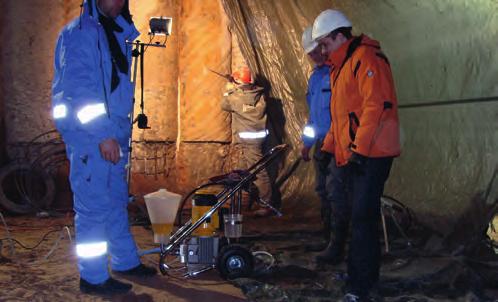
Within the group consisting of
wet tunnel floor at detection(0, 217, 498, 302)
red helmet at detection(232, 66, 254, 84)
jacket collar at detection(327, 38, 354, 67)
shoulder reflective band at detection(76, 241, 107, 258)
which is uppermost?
red helmet at detection(232, 66, 254, 84)

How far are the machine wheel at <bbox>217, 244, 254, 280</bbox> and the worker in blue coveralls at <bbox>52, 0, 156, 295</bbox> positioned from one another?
66 centimetres

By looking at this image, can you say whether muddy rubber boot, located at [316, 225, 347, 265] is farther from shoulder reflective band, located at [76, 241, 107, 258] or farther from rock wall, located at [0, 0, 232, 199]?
rock wall, located at [0, 0, 232, 199]

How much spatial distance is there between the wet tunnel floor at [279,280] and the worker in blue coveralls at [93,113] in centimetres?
30

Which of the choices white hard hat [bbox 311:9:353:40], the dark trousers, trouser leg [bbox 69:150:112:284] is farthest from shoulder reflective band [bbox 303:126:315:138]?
trouser leg [bbox 69:150:112:284]

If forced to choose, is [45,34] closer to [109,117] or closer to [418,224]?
[109,117]

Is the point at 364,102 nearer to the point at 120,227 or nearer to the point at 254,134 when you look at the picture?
the point at 120,227

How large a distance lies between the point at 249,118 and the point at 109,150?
3.78 metres

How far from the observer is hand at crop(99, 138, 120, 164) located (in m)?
3.28

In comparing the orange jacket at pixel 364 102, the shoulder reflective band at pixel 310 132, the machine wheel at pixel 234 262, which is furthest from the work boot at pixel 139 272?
the shoulder reflective band at pixel 310 132

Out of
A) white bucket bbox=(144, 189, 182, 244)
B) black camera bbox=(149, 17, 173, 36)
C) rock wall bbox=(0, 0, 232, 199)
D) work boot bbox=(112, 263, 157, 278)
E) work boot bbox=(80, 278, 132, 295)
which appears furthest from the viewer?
rock wall bbox=(0, 0, 232, 199)

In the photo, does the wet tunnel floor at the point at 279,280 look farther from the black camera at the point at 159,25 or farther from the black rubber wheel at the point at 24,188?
the black camera at the point at 159,25

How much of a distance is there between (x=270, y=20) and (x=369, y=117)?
3619mm

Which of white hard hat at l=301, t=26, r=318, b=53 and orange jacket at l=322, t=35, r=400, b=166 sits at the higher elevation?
white hard hat at l=301, t=26, r=318, b=53

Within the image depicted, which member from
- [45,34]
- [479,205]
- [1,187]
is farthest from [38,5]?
[479,205]
